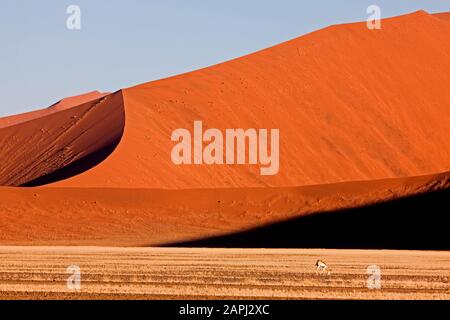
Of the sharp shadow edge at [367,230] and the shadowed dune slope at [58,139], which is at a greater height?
the shadowed dune slope at [58,139]

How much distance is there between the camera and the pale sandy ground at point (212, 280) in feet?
71.3

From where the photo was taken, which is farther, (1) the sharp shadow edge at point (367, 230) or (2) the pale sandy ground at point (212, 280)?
(1) the sharp shadow edge at point (367, 230)

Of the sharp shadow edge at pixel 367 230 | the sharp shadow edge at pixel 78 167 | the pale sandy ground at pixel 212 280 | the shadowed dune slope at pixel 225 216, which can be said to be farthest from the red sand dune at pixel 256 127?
the pale sandy ground at pixel 212 280

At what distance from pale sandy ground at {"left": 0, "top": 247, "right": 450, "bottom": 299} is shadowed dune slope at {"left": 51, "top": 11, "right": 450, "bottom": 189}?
41156 millimetres

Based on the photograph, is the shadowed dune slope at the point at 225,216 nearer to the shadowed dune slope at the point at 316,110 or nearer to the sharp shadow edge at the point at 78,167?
the shadowed dune slope at the point at 316,110

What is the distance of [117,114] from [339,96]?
22.2 metres

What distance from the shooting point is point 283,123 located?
307ft

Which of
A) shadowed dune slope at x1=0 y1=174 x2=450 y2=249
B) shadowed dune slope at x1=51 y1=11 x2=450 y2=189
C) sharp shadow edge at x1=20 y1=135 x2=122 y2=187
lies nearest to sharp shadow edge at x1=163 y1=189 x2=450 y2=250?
shadowed dune slope at x1=0 y1=174 x2=450 y2=249

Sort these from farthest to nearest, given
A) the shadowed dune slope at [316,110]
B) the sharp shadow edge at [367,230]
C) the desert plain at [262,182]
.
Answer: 1. the shadowed dune slope at [316,110]
2. the sharp shadow edge at [367,230]
3. the desert plain at [262,182]

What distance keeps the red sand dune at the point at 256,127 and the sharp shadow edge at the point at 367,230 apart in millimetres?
1891

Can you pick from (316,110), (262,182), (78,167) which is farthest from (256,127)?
(78,167)

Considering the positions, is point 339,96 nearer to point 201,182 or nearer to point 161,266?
point 201,182
